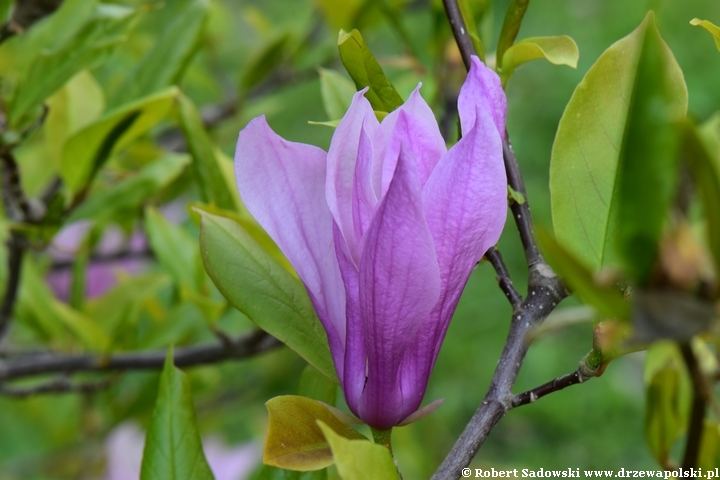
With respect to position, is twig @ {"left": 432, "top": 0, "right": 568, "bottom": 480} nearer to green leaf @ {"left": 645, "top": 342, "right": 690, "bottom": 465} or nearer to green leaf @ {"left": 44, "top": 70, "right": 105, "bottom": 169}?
green leaf @ {"left": 645, "top": 342, "right": 690, "bottom": 465}

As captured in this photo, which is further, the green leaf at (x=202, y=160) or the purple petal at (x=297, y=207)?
the green leaf at (x=202, y=160)

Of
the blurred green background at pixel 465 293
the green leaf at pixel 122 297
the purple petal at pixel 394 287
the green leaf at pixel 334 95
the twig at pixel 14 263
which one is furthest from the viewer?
the blurred green background at pixel 465 293

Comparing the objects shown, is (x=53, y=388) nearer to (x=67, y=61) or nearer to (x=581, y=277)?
(x=67, y=61)

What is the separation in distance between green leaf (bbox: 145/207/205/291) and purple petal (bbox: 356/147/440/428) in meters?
0.36

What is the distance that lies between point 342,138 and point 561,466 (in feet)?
5.49

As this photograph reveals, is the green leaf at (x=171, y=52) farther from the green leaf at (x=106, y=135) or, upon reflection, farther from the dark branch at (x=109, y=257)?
the dark branch at (x=109, y=257)

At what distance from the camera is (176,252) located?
712 millimetres

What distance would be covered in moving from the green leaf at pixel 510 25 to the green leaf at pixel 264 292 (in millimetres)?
183

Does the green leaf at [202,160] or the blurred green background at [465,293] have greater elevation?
the green leaf at [202,160]

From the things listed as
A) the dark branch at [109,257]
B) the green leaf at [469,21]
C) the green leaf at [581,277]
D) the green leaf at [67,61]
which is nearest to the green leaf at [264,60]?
the dark branch at [109,257]

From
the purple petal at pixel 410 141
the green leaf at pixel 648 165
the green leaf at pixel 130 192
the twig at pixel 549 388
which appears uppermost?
the green leaf at pixel 648 165

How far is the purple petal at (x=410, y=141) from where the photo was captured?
0.36m

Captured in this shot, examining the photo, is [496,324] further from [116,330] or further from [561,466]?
[116,330]

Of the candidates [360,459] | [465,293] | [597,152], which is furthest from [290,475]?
[465,293]
